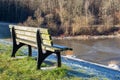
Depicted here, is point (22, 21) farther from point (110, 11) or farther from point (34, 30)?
point (34, 30)

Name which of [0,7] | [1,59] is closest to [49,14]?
[0,7]

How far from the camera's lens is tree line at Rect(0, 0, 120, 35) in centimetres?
5191

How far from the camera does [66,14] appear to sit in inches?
2253

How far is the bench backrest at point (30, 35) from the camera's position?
675cm

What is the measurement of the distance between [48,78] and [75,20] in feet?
162

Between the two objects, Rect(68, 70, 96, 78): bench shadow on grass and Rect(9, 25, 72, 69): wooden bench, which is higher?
Rect(9, 25, 72, 69): wooden bench

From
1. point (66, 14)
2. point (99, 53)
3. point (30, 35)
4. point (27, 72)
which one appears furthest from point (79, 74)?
point (66, 14)

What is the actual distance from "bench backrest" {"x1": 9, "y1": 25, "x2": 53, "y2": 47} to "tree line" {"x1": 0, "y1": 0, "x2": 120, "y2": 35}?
41.7 m

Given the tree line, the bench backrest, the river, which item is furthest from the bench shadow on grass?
the tree line

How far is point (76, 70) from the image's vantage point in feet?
23.2

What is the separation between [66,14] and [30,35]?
5010 centimetres

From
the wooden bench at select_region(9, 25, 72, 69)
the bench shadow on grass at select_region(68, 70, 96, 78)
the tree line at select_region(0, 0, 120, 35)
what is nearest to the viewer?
the bench shadow on grass at select_region(68, 70, 96, 78)

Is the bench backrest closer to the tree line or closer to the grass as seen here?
the grass

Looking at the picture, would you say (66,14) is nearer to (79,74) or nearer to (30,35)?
(30,35)
